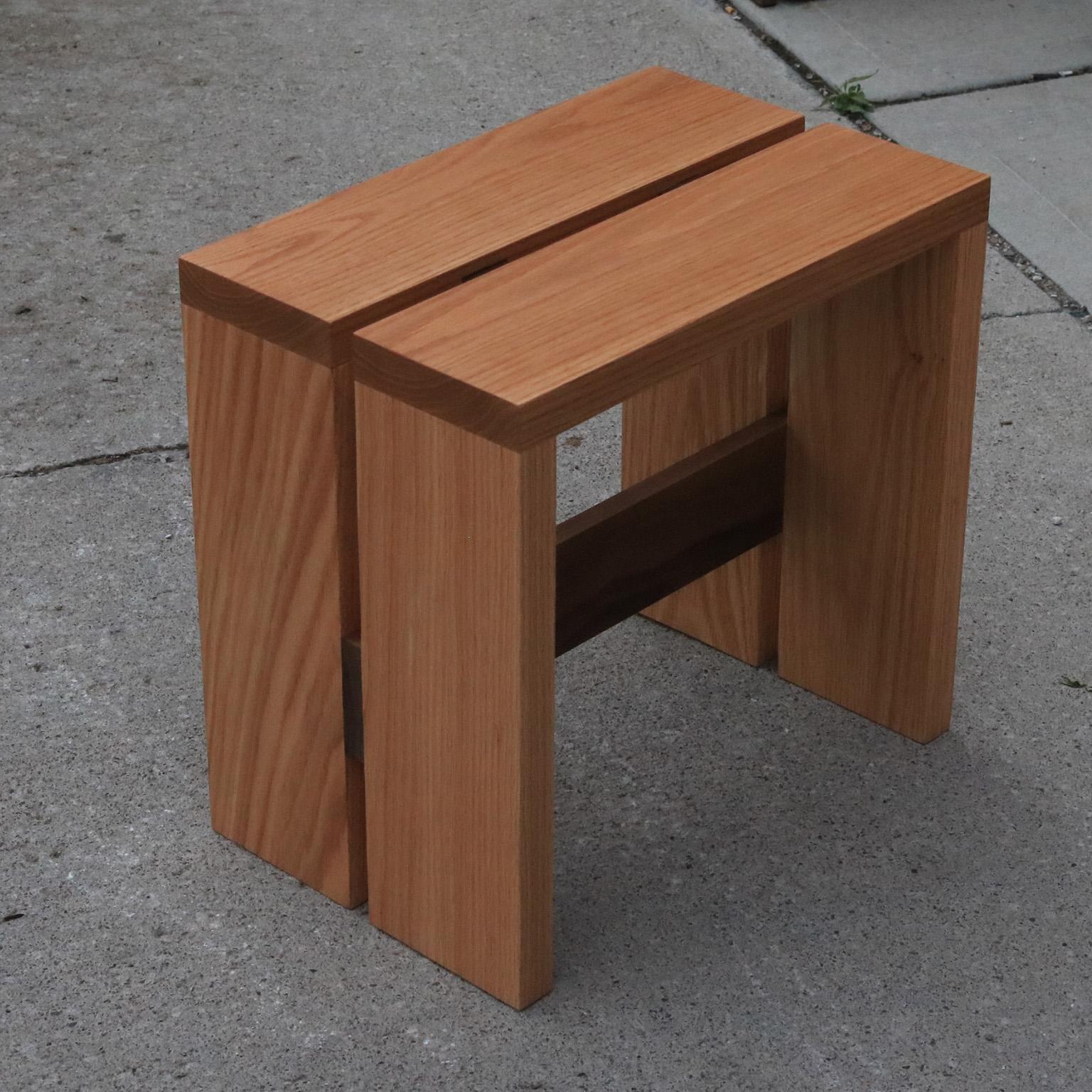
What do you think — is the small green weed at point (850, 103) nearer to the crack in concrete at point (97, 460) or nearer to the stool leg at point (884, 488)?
the crack in concrete at point (97, 460)

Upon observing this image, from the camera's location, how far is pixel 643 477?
2.64 m

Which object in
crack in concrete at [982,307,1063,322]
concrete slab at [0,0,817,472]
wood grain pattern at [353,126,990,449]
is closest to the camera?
wood grain pattern at [353,126,990,449]

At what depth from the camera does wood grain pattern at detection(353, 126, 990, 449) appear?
178 cm

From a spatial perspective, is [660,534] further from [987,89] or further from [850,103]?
[987,89]

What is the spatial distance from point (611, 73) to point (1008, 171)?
0.89 m

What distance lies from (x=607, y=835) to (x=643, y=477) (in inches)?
20.6

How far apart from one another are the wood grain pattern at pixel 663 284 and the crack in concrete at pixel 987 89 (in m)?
0.88

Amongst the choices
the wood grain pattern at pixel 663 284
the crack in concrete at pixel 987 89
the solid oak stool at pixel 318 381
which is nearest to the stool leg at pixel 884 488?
the wood grain pattern at pixel 663 284

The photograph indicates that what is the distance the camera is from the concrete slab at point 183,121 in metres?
3.27

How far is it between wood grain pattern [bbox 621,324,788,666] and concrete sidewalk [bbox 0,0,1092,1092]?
0.04m

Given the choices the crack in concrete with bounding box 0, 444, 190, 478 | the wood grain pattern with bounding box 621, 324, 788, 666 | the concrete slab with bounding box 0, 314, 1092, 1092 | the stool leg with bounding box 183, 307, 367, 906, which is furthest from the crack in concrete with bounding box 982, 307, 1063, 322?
the stool leg with bounding box 183, 307, 367, 906

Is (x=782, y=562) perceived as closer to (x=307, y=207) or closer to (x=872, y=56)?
(x=307, y=207)

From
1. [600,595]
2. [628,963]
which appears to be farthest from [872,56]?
[628,963]

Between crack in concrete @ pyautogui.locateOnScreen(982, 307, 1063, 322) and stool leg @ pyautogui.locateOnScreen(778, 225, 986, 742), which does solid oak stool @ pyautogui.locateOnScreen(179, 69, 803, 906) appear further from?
crack in concrete @ pyautogui.locateOnScreen(982, 307, 1063, 322)
